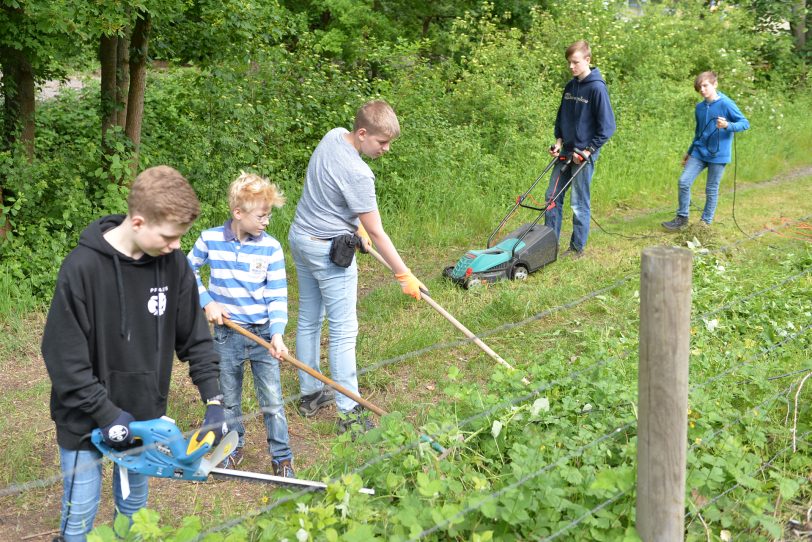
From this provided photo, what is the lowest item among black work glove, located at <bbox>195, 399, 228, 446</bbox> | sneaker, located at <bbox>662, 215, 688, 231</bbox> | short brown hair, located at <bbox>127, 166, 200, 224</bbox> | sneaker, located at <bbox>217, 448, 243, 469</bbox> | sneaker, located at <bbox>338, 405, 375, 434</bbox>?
sneaker, located at <bbox>217, 448, 243, 469</bbox>

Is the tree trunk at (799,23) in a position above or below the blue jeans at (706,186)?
above

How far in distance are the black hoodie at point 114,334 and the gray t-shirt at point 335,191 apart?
1.49m

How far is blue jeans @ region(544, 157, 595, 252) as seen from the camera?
7824mm

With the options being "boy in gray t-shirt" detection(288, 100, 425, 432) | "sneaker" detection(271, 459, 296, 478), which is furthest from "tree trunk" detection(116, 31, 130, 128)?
"sneaker" detection(271, 459, 296, 478)

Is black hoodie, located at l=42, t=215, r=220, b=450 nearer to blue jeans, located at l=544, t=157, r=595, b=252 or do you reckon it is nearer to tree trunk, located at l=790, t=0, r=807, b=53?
blue jeans, located at l=544, t=157, r=595, b=252

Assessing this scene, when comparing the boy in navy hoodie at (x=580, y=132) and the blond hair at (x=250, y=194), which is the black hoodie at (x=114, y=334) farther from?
the boy in navy hoodie at (x=580, y=132)

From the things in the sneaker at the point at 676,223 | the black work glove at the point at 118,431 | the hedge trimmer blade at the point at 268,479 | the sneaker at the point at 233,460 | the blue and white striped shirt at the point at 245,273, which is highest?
the blue and white striped shirt at the point at 245,273

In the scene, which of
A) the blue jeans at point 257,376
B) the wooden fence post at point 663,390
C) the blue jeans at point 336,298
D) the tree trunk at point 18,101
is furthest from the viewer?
the tree trunk at point 18,101

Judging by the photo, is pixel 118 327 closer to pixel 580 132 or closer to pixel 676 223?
pixel 580 132

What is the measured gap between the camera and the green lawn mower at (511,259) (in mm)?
6980

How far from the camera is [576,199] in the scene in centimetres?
788

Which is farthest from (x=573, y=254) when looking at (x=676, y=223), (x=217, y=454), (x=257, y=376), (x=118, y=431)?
(x=118, y=431)

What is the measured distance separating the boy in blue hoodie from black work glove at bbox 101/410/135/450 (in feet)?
23.0

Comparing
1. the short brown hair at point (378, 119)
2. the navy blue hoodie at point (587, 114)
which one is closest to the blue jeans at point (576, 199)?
the navy blue hoodie at point (587, 114)
